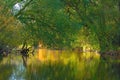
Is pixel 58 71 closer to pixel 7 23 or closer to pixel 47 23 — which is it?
pixel 47 23

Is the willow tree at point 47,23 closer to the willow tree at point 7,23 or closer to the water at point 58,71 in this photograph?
the willow tree at point 7,23

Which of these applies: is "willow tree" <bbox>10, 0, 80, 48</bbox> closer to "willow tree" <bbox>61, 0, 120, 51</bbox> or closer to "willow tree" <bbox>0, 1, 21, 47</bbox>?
"willow tree" <bbox>0, 1, 21, 47</bbox>

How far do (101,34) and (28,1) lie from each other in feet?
19.5

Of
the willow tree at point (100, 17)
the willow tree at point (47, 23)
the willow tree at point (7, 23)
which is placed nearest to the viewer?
the willow tree at point (47, 23)

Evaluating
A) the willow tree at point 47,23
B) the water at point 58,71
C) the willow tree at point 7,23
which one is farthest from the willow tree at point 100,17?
the willow tree at point 7,23

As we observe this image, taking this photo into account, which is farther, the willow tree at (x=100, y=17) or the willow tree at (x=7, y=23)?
the willow tree at (x=100, y=17)

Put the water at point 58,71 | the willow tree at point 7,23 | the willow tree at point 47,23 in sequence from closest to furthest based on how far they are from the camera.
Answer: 1. the water at point 58,71
2. the willow tree at point 47,23
3. the willow tree at point 7,23

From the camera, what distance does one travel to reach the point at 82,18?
112ft

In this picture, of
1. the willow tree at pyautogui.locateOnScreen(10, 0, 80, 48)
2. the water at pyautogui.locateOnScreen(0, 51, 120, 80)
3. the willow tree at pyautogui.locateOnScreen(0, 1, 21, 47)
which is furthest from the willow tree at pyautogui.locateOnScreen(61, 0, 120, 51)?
the willow tree at pyautogui.locateOnScreen(0, 1, 21, 47)

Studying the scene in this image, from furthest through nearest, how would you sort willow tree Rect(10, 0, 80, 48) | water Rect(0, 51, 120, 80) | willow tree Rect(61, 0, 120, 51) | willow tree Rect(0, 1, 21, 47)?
willow tree Rect(61, 0, 120, 51) → willow tree Rect(0, 1, 21, 47) → willow tree Rect(10, 0, 80, 48) → water Rect(0, 51, 120, 80)

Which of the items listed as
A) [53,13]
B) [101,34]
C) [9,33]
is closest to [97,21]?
[101,34]

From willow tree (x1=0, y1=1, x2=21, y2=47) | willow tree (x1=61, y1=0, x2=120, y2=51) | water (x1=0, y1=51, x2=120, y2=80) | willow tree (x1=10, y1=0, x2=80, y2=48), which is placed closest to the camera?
water (x1=0, y1=51, x2=120, y2=80)

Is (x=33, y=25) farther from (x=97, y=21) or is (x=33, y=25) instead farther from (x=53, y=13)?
(x=97, y=21)

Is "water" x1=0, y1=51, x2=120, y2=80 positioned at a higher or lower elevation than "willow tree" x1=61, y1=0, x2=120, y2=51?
lower
